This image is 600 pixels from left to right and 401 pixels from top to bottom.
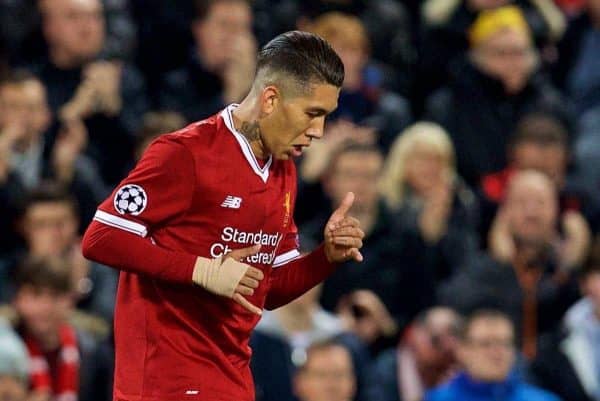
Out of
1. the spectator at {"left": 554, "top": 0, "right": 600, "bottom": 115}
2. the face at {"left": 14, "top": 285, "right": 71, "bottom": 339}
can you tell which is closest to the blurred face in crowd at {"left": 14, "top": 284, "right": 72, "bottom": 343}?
the face at {"left": 14, "top": 285, "right": 71, "bottom": 339}

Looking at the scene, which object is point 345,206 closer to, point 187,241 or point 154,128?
point 187,241

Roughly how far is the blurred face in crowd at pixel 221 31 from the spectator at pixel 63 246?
171 centimetres

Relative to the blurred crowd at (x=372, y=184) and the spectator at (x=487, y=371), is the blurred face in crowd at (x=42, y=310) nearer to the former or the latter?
the blurred crowd at (x=372, y=184)

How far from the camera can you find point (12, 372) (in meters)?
6.52

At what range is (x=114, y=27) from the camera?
29.7 feet

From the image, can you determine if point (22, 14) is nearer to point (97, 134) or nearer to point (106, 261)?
point (97, 134)

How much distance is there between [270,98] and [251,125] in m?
0.12

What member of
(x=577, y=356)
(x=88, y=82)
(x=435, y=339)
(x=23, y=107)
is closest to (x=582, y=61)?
(x=577, y=356)

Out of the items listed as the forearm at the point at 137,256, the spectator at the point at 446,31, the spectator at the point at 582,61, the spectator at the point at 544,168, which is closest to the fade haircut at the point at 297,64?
the forearm at the point at 137,256

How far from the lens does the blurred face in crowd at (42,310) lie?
6.87 metres

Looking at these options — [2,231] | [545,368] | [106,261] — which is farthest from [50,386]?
[106,261]

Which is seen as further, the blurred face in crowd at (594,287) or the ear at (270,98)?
the blurred face in crowd at (594,287)

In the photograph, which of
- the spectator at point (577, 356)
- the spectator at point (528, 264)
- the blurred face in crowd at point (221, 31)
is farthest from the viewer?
the blurred face in crowd at point (221, 31)

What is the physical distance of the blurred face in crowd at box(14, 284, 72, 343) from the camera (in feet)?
22.5
